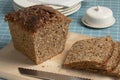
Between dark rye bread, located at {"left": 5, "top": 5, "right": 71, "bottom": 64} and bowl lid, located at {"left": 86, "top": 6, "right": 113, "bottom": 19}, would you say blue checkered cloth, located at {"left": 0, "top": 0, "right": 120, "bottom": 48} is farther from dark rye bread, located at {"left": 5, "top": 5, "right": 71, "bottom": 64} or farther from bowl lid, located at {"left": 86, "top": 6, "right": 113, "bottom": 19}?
dark rye bread, located at {"left": 5, "top": 5, "right": 71, "bottom": 64}

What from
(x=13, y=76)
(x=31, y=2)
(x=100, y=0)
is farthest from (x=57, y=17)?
(x=100, y=0)

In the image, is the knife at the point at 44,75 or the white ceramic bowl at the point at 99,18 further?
the white ceramic bowl at the point at 99,18

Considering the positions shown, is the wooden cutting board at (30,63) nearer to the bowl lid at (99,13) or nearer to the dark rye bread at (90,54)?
the dark rye bread at (90,54)

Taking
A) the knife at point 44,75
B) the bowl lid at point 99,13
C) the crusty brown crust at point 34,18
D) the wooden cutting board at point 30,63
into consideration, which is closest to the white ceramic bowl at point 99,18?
the bowl lid at point 99,13

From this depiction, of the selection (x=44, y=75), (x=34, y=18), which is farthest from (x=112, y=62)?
(x=34, y=18)

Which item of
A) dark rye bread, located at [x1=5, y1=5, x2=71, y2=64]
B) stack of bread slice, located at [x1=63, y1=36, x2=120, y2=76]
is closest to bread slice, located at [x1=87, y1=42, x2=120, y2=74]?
stack of bread slice, located at [x1=63, y1=36, x2=120, y2=76]

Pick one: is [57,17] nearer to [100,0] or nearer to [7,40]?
[7,40]
